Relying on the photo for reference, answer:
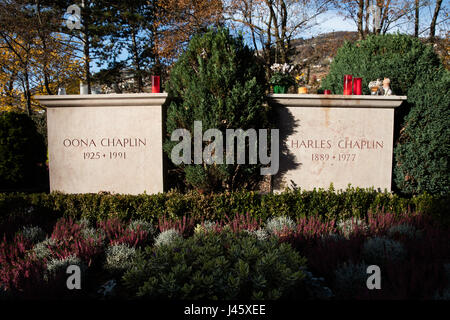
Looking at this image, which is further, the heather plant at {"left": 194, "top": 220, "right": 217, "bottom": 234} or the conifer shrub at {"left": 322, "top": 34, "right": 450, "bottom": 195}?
the conifer shrub at {"left": 322, "top": 34, "right": 450, "bottom": 195}

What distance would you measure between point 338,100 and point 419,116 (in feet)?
4.99

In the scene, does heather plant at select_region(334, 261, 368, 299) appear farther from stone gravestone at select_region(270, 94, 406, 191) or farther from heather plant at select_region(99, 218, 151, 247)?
stone gravestone at select_region(270, 94, 406, 191)

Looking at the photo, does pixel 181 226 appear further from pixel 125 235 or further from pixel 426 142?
pixel 426 142

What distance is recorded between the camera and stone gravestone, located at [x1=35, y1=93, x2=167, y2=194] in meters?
5.47

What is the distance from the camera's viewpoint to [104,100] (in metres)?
5.43

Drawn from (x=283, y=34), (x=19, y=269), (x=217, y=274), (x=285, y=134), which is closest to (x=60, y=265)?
(x=19, y=269)

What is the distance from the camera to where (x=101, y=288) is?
2773 millimetres

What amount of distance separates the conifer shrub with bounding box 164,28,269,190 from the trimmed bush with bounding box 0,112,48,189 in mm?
3760

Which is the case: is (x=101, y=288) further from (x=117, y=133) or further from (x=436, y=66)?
(x=436, y=66)

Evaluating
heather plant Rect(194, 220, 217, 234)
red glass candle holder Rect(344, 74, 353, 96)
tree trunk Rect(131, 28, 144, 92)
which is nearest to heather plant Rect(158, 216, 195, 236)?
heather plant Rect(194, 220, 217, 234)

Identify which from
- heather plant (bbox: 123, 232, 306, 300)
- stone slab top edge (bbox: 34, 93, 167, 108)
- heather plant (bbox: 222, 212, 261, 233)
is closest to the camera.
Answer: heather plant (bbox: 123, 232, 306, 300)

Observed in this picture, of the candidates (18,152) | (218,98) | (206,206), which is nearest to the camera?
(206,206)

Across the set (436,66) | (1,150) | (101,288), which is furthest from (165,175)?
(436,66)
